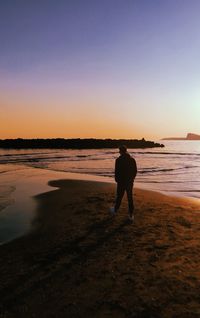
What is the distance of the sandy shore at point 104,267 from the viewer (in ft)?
18.2

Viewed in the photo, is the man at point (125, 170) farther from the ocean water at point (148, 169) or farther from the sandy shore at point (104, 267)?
the ocean water at point (148, 169)

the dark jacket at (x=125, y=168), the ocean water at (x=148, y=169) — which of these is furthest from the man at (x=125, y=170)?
the ocean water at (x=148, y=169)

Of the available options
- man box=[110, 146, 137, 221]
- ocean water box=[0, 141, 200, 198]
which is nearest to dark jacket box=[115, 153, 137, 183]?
man box=[110, 146, 137, 221]

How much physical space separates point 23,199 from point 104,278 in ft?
34.9

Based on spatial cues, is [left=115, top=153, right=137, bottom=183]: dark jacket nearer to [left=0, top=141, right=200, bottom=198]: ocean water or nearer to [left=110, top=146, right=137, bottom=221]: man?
[left=110, top=146, right=137, bottom=221]: man

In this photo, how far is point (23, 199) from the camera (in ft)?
54.4

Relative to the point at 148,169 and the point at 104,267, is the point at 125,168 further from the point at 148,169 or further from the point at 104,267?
the point at 148,169

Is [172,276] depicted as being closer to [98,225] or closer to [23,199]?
[98,225]

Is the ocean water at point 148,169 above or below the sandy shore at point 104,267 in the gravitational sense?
below

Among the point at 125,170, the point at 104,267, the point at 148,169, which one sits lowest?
the point at 148,169

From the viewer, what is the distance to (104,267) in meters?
7.20

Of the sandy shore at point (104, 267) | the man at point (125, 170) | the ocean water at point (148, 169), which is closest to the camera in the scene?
the sandy shore at point (104, 267)

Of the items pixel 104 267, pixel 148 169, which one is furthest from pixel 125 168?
pixel 148 169

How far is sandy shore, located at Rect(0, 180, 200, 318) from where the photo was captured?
18.2ft
